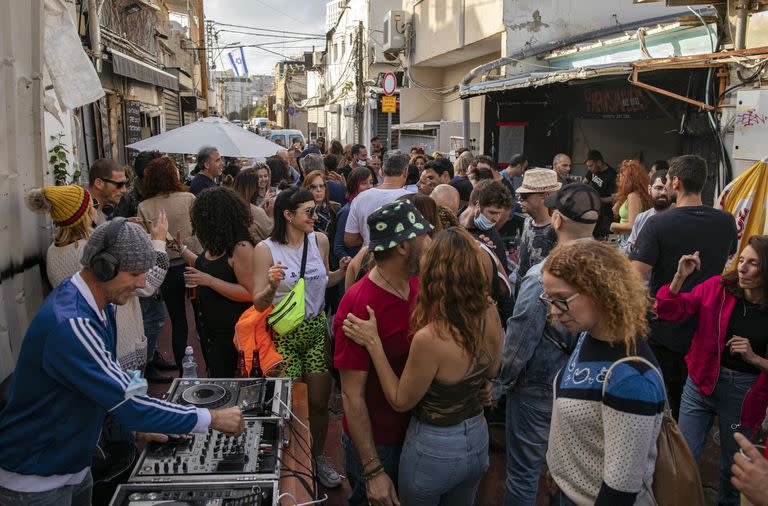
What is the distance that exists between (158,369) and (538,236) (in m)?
4.00

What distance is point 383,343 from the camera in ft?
8.86

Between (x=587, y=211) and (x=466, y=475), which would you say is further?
(x=587, y=211)

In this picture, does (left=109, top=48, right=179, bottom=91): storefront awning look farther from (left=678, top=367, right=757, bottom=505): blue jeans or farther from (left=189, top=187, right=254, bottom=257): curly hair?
(left=678, top=367, right=757, bottom=505): blue jeans

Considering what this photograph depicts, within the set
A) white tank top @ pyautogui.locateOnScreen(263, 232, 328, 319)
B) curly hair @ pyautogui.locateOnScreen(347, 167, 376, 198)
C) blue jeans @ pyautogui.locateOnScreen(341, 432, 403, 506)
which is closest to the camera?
blue jeans @ pyautogui.locateOnScreen(341, 432, 403, 506)

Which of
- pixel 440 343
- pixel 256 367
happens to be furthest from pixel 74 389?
pixel 256 367

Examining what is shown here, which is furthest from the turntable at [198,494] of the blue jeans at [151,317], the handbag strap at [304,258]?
the blue jeans at [151,317]

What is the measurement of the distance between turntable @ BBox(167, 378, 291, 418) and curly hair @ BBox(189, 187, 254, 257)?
1184 millimetres

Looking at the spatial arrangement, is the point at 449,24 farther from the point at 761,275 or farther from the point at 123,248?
the point at 123,248

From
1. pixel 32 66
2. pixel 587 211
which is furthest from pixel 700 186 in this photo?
pixel 32 66

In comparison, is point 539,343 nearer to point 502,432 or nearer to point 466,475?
point 466,475

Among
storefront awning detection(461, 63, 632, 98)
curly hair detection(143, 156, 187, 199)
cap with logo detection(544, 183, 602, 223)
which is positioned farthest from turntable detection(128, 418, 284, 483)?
storefront awning detection(461, 63, 632, 98)

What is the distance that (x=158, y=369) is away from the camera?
602cm

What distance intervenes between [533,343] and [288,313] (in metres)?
1.44

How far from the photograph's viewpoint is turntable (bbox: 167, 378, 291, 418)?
9.61ft
